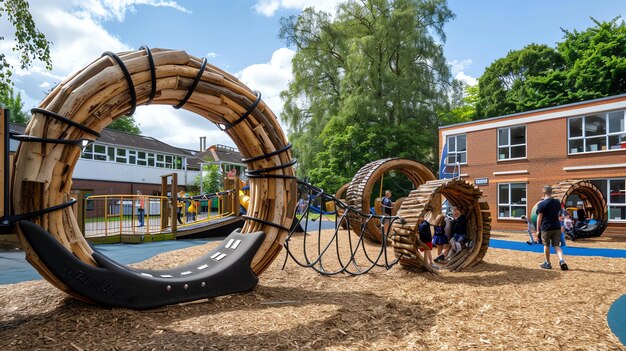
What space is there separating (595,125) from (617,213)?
3.72m

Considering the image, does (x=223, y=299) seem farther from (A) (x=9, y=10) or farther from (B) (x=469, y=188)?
(A) (x=9, y=10)

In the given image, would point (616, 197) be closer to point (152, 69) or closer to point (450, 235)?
point (450, 235)

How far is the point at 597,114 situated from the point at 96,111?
19.4 meters

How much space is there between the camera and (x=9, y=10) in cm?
1093

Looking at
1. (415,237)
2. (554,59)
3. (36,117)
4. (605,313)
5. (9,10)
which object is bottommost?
(605,313)


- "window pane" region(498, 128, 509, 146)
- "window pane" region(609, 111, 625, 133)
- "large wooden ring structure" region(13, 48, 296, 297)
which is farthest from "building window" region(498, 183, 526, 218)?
"large wooden ring structure" region(13, 48, 296, 297)

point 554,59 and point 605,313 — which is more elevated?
point 554,59

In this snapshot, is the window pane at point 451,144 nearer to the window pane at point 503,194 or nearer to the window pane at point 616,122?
the window pane at point 503,194

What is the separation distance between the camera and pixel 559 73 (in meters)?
30.4

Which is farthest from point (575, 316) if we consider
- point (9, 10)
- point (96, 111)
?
point (9, 10)

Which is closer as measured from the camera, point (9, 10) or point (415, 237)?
point (415, 237)

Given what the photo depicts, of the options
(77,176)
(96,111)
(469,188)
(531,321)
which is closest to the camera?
(96,111)

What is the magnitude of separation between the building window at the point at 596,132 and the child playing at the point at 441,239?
1274cm

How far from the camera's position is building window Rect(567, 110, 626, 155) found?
1709 cm
